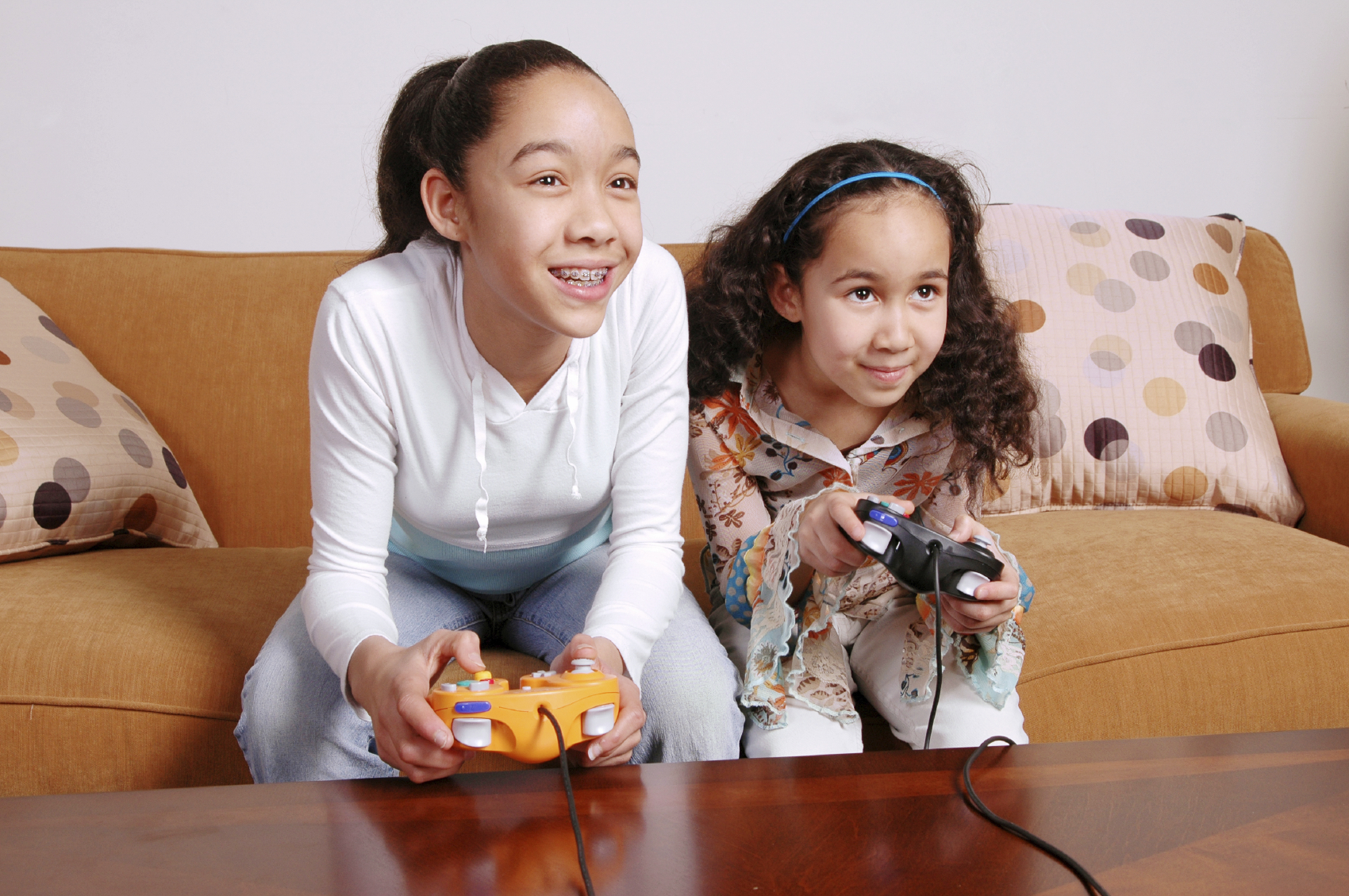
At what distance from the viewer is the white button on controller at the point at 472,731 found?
22.8 inches

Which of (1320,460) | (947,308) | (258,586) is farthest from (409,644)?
(1320,460)

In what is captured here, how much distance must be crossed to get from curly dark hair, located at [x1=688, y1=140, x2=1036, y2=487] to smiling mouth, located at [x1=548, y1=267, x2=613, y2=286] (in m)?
0.29

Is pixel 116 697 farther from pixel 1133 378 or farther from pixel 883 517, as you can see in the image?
pixel 1133 378

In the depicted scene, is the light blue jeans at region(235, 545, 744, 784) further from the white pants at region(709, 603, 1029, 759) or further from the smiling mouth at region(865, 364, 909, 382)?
the smiling mouth at region(865, 364, 909, 382)

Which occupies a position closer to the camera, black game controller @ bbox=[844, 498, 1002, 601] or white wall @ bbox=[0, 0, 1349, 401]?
black game controller @ bbox=[844, 498, 1002, 601]

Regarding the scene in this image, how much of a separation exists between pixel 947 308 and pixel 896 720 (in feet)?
1.48

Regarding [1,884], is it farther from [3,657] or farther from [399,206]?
[399,206]

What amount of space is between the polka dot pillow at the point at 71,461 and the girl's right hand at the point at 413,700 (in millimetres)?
627

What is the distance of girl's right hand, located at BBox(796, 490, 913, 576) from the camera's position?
2.71 feet

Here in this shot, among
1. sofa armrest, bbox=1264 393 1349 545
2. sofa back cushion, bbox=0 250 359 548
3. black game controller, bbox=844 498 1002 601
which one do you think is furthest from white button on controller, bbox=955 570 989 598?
sofa back cushion, bbox=0 250 359 548

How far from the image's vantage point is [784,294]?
1.08 m

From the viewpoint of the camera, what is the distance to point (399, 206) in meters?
0.95

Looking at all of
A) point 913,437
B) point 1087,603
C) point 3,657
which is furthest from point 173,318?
point 1087,603

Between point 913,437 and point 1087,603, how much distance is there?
25 cm
